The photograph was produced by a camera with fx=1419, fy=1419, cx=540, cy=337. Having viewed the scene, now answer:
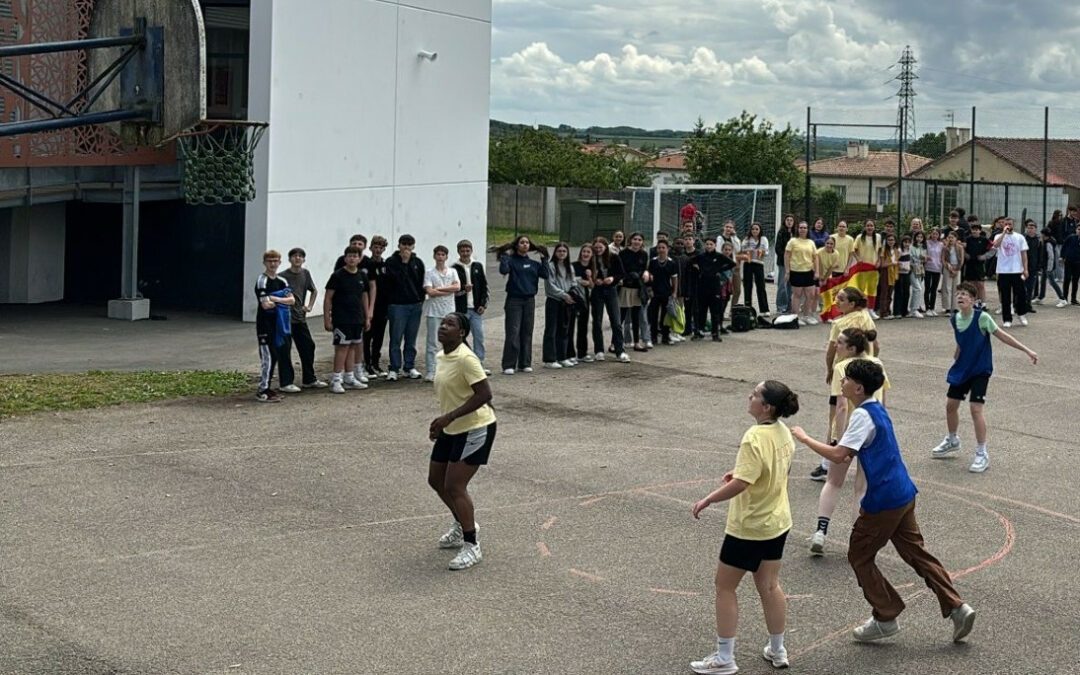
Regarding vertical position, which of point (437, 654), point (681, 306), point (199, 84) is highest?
point (199, 84)

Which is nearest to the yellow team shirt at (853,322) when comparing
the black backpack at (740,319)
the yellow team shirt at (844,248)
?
the black backpack at (740,319)

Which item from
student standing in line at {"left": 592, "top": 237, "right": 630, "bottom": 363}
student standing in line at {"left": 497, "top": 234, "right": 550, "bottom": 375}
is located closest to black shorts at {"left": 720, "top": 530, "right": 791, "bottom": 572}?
student standing in line at {"left": 497, "top": 234, "right": 550, "bottom": 375}

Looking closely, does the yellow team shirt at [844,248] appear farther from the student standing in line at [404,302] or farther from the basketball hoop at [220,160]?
the basketball hoop at [220,160]

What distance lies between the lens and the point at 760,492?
8.41 meters

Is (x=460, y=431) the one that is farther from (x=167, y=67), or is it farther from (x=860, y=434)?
(x=167, y=67)

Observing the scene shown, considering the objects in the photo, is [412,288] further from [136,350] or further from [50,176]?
[50,176]

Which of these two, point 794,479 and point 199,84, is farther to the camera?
point 794,479

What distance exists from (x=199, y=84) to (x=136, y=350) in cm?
1248

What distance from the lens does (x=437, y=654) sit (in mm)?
8602

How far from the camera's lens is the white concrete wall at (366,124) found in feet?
81.2

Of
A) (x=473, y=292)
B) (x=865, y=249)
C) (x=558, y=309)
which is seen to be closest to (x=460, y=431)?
(x=473, y=292)

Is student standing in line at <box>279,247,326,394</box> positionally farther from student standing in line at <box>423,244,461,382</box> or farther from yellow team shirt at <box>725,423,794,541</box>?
yellow team shirt at <box>725,423,794,541</box>

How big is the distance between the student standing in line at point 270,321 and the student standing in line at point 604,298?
5.25m

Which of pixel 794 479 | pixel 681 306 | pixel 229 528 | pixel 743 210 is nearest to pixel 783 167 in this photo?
pixel 743 210
